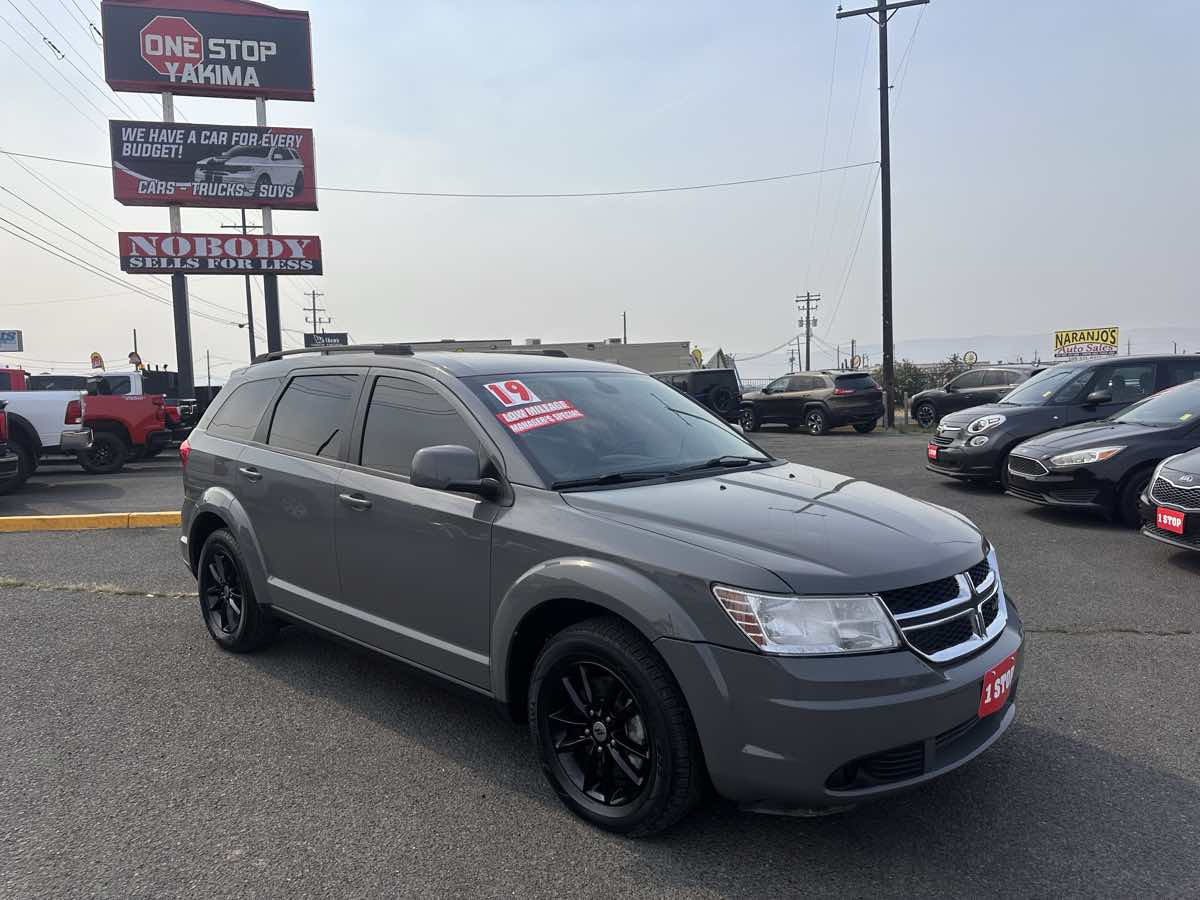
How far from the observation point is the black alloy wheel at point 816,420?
20688 millimetres

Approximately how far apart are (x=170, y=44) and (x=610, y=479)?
27446 mm

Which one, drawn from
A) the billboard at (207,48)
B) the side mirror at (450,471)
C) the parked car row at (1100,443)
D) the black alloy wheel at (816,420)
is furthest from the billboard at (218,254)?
the side mirror at (450,471)

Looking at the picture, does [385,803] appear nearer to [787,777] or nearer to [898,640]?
[787,777]

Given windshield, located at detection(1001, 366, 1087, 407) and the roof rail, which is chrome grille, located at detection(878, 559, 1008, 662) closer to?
the roof rail

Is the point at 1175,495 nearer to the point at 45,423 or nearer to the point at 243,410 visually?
the point at 243,410

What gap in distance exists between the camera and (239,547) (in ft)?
14.9

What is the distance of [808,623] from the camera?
249cm

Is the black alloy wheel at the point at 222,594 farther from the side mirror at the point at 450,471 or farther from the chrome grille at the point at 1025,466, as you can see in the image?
the chrome grille at the point at 1025,466

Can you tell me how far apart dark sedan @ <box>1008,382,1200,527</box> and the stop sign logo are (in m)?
26.1

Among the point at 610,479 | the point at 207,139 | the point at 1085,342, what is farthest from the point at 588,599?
the point at 1085,342

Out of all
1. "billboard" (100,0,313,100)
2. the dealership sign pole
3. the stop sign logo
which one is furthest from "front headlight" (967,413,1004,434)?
the stop sign logo

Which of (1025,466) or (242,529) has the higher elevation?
(242,529)

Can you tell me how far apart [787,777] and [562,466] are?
4.71 feet

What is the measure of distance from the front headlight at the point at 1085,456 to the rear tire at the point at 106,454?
14296 mm
